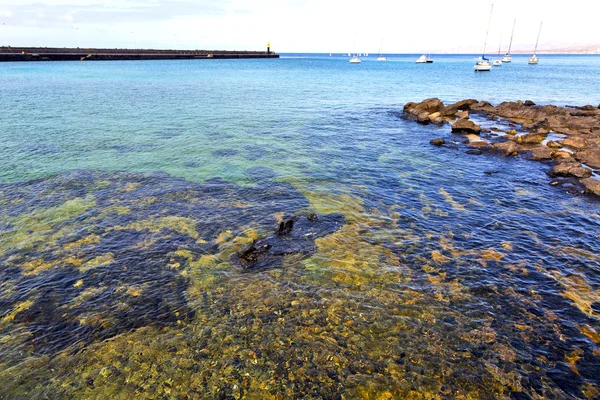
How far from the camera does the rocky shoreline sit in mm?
23859

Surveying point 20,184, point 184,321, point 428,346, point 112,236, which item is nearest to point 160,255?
point 112,236

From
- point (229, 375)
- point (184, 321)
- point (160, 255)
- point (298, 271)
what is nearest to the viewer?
point (229, 375)

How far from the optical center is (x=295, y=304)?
11.6 meters

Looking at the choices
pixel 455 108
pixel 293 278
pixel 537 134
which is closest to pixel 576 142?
pixel 537 134

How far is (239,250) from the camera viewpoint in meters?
14.5

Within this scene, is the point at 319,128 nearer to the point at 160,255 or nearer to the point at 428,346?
the point at 160,255

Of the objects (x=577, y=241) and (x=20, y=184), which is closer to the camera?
(x=577, y=241)

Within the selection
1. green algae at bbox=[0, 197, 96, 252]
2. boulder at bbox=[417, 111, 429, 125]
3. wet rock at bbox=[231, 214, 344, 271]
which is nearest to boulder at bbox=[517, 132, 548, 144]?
boulder at bbox=[417, 111, 429, 125]

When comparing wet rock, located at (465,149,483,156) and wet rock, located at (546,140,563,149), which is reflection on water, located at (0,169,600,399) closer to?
wet rock, located at (465,149,483,156)

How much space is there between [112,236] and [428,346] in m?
14.2

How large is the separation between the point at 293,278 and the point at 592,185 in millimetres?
20825

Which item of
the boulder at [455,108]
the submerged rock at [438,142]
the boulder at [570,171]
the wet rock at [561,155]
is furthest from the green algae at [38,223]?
the boulder at [455,108]

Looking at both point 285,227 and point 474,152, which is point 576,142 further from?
point 285,227

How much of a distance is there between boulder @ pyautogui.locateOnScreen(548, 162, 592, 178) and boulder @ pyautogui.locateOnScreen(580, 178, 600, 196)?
1.23 metres
